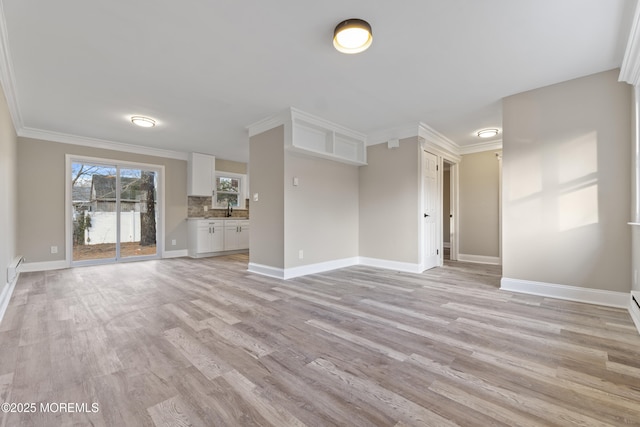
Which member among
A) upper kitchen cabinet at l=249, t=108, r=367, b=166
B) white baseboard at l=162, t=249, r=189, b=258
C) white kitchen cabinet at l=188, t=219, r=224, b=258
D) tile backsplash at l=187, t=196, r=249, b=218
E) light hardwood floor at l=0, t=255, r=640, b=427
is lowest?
light hardwood floor at l=0, t=255, r=640, b=427

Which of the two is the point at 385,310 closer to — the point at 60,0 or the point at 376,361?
the point at 376,361

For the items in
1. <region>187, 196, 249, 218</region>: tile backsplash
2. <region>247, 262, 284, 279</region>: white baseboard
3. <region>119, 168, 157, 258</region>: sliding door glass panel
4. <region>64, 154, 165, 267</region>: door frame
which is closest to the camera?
<region>247, 262, 284, 279</region>: white baseboard

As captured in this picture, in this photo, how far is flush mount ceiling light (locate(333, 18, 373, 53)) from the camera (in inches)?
81.4

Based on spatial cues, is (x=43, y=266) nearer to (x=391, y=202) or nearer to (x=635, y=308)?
(x=391, y=202)

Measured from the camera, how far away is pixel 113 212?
5.58 meters

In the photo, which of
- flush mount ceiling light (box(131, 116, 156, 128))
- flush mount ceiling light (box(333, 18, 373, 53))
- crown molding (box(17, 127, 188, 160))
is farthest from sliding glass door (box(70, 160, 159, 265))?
flush mount ceiling light (box(333, 18, 373, 53))

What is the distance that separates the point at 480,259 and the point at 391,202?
2349 millimetres

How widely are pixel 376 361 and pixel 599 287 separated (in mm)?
2752

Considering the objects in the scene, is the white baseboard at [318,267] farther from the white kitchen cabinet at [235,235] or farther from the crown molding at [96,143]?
the crown molding at [96,143]

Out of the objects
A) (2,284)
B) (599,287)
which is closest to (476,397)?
(599,287)

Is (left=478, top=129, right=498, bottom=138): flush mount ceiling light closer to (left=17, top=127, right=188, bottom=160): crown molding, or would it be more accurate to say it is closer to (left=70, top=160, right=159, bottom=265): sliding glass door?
(left=17, top=127, right=188, bottom=160): crown molding

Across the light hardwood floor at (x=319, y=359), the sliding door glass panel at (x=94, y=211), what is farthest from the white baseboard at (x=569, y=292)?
the sliding door glass panel at (x=94, y=211)

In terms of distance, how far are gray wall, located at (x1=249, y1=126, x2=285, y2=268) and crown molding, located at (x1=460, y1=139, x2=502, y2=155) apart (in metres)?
3.97

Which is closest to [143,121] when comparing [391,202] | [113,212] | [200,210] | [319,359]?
[113,212]
